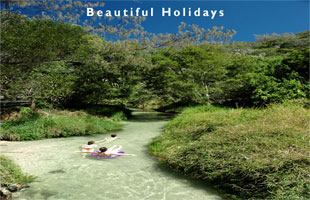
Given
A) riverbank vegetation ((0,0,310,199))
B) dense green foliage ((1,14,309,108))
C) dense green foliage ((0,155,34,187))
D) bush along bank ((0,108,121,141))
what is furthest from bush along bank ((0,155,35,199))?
dense green foliage ((1,14,309,108))

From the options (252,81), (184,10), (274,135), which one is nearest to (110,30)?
(184,10)

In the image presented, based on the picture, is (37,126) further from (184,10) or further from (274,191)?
(274,191)

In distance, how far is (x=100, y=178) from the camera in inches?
197

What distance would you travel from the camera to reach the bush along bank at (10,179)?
159 inches

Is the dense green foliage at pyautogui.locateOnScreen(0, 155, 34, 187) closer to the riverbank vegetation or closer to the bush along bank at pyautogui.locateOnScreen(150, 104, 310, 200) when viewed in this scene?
the riverbank vegetation

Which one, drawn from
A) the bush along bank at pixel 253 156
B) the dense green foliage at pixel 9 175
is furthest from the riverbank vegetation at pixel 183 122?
the dense green foliage at pixel 9 175

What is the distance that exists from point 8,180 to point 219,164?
159 inches

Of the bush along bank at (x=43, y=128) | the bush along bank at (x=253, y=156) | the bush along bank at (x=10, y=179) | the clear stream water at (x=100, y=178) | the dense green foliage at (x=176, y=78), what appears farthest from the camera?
the dense green foliage at (x=176, y=78)

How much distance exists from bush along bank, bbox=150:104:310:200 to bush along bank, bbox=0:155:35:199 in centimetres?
320

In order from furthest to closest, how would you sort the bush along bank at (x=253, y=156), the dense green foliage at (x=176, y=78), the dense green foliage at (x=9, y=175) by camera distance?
1. the dense green foliage at (x=176, y=78)
2. the dense green foliage at (x=9, y=175)
3. the bush along bank at (x=253, y=156)

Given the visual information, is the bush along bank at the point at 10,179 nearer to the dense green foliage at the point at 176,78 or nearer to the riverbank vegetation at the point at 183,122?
the riverbank vegetation at the point at 183,122

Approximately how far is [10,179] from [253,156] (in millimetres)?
4576

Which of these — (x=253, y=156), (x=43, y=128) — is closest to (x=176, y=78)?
(x=43, y=128)

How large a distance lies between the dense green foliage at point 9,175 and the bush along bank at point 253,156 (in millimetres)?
3198
